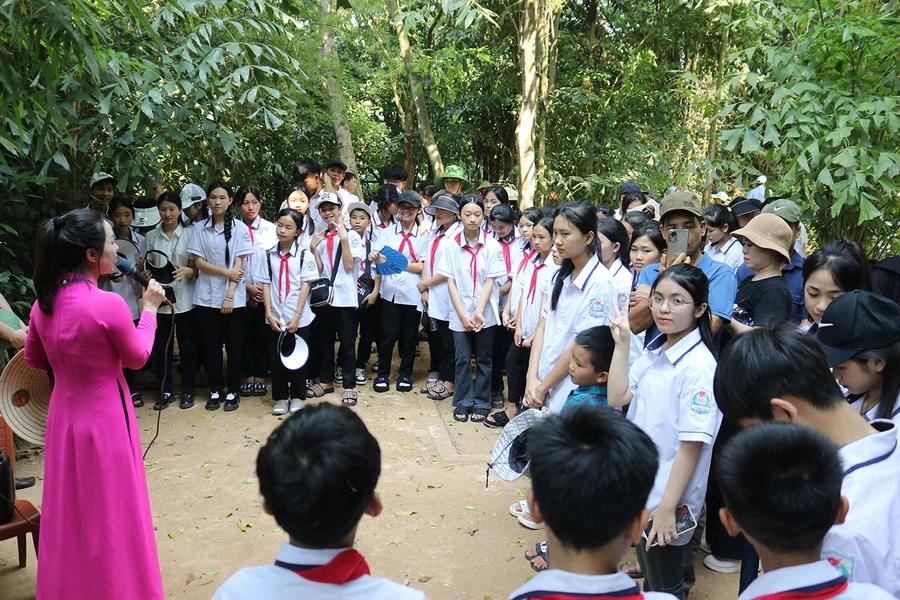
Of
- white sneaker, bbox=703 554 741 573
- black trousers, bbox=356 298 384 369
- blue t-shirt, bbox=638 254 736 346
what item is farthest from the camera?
black trousers, bbox=356 298 384 369

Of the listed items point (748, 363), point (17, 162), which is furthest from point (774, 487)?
point (17, 162)

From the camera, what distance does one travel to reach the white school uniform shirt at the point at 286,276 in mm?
5961

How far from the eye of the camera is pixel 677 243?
141 inches

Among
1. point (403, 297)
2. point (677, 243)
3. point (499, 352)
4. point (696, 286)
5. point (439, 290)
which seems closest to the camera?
point (696, 286)

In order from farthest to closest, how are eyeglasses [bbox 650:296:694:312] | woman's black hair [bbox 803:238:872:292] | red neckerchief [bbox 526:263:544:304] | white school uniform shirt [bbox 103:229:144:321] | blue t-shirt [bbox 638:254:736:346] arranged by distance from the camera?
1. white school uniform shirt [bbox 103:229:144:321]
2. red neckerchief [bbox 526:263:544:304]
3. blue t-shirt [bbox 638:254:736:346]
4. woman's black hair [bbox 803:238:872:292]
5. eyeglasses [bbox 650:296:694:312]

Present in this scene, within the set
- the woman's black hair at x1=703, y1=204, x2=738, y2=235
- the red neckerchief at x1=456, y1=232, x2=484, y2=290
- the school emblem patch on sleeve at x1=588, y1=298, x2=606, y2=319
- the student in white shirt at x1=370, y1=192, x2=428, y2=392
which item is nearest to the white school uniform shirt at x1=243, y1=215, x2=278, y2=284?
the student in white shirt at x1=370, y1=192, x2=428, y2=392

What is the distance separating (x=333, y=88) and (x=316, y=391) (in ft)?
14.7

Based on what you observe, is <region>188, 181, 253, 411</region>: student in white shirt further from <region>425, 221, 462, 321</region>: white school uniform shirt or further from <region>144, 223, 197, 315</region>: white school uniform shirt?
<region>425, 221, 462, 321</region>: white school uniform shirt

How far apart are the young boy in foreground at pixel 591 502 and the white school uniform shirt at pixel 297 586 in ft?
0.95

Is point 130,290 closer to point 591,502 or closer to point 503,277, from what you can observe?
point 503,277

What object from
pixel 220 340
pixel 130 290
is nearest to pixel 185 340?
pixel 220 340

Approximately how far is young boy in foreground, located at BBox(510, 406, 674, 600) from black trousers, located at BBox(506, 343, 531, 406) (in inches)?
166

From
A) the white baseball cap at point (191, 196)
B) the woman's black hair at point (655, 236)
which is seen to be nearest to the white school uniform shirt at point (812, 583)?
the woman's black hair at point (655, 236)

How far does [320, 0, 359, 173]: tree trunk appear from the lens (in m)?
8.73
